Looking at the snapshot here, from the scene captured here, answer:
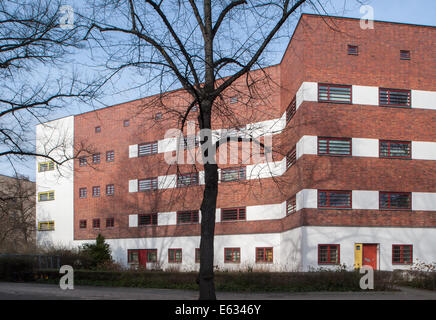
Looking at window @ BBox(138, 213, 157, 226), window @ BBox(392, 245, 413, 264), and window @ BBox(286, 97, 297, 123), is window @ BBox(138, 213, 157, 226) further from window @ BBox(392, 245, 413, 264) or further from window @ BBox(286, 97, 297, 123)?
window @ BBox(392, 245, 413, 264)

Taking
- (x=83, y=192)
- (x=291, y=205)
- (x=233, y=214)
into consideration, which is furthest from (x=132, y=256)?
(x=291, y=205)

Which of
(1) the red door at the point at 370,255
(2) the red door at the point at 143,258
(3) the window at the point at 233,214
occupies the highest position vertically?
(3) the window at the point at 233,214

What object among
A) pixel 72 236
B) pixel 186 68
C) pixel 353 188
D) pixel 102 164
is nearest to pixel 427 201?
pixel 353 188

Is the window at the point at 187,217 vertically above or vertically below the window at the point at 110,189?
below

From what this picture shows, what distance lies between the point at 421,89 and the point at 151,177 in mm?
21375

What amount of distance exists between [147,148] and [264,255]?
13.7 metres

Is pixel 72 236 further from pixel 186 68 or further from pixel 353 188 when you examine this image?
pixel 186 68

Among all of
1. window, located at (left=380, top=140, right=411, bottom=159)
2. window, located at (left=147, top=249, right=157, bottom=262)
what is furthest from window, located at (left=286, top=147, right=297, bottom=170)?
window, located at (left=147, top=249, right=157, bottom=262)

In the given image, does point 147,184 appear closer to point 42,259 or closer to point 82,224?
point 82,224

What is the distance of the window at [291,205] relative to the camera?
29064mm

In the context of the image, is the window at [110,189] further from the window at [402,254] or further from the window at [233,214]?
the window at [402,254]

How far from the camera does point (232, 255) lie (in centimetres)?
3466

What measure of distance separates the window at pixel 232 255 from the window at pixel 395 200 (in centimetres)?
1130

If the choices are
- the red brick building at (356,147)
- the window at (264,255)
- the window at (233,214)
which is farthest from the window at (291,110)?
the window at (264,255)
